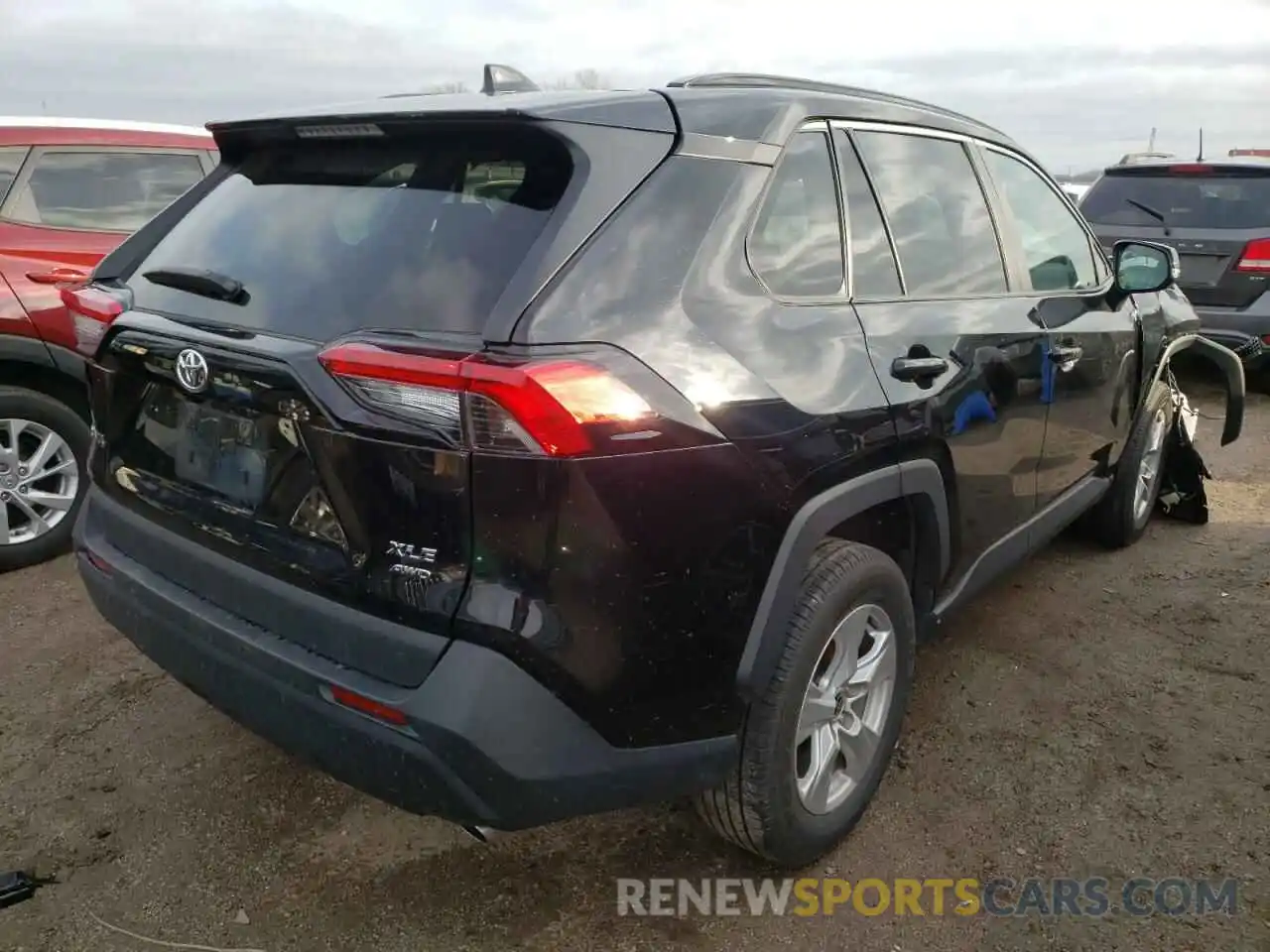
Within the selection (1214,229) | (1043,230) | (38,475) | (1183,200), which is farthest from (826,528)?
(1183,200)

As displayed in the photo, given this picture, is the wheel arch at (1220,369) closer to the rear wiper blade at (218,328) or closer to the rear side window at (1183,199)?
the rear side window at (1183,199)

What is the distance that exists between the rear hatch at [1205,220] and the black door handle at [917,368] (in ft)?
18.3

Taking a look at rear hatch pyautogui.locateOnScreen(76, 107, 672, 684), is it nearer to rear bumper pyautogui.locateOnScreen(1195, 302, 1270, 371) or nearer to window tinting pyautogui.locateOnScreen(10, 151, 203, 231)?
window tinting pyautogui.locateOnScreen(10, 151, 203, 231)

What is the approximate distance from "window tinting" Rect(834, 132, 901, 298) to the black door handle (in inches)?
7.2

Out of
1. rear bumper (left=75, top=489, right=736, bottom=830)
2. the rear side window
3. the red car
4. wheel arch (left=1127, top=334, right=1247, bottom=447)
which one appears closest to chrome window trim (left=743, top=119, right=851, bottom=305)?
rear bumper (left=75, top=489, right=736, bottom=830)

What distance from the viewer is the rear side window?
277 inches

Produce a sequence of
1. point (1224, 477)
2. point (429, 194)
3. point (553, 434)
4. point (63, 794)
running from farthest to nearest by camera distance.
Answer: point (1224, 477) < point (63, 794) < point (429, 194) < point (553, 434)

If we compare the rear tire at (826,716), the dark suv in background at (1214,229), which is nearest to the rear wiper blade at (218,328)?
the rear tire at (826,716)

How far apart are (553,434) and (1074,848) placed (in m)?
1.81

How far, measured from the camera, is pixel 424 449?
67.7 inches

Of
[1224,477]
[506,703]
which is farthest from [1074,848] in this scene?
[1224,477]

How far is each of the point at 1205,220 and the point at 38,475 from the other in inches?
294

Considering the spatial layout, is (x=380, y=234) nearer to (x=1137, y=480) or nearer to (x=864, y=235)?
(x=864, y=235)

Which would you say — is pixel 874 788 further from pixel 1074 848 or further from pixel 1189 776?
pixel 1189 776
